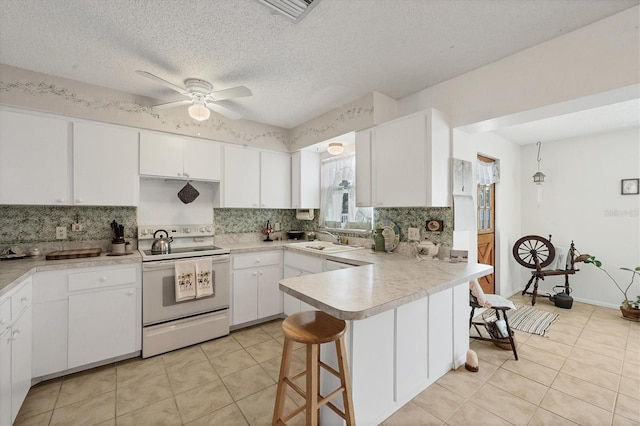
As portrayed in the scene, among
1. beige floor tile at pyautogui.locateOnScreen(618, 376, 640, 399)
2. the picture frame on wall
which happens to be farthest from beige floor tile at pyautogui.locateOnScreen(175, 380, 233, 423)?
the picture frame on wall

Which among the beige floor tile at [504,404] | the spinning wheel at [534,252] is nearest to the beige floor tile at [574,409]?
the beige floor tile at [504,404]

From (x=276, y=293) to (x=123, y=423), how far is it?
1835 millimetres

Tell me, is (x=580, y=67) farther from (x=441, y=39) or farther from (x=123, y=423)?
(x=123, y=423)

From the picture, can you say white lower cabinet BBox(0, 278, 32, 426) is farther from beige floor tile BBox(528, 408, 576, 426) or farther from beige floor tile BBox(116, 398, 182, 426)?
beige floor tile BBox(528, 408, 576, 426)

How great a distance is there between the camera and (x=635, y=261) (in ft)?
11.9

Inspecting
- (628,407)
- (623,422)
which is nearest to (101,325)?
(623,422)

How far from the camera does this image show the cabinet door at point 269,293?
10.8 feet

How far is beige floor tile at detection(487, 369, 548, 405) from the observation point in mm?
1983

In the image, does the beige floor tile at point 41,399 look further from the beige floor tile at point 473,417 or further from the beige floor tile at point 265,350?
the beige floor tile at point 473,417

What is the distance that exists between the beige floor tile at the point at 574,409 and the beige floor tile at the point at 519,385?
5 cm

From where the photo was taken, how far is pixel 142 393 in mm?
2033

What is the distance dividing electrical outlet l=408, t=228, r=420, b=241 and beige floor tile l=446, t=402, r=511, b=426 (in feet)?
4.63

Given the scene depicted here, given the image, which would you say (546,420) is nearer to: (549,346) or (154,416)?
(549,346)

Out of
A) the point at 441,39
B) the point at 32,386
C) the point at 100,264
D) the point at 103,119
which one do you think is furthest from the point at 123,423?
the point at 441,39
